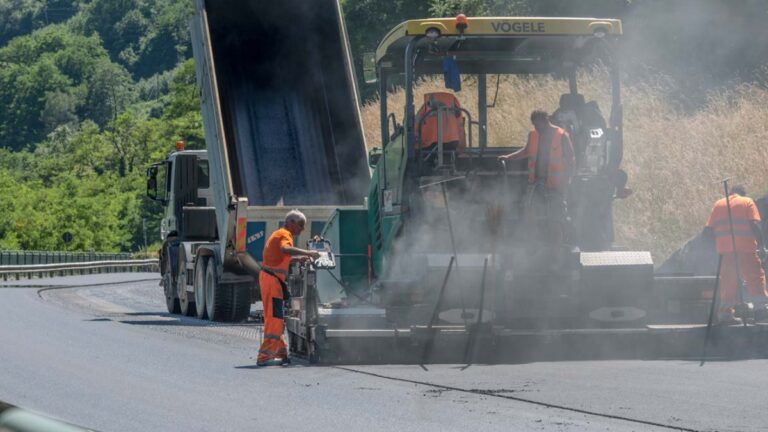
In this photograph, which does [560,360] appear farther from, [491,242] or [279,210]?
[279,210]

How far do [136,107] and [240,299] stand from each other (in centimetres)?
18505

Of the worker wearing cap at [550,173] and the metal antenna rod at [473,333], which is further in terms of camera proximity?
the worker wearing cap at [550,173]

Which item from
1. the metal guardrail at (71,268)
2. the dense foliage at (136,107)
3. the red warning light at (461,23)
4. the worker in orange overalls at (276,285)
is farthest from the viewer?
the metal guardrail at (71,268)

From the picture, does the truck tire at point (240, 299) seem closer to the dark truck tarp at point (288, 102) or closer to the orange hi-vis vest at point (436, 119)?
the dark truck tarp at point (288, 102)

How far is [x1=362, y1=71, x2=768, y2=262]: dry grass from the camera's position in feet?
68.8

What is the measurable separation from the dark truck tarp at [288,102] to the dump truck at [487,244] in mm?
5523

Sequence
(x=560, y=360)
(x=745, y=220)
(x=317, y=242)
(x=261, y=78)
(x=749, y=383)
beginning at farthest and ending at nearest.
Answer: (x=261, y=78) → (x=745, y=220) → (x=317, y=242) → (x=560, y=360) → (x=749, y=383)

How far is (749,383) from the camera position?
10.1 meters

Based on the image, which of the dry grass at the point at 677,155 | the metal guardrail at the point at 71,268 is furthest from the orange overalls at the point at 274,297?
the metal guardrail at the point at 71,268

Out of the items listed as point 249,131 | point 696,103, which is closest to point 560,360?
point 249,131

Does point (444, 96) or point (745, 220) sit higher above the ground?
point (444, 96)

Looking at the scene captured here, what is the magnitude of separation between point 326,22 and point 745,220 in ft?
25.4

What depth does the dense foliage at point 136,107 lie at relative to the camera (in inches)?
1177

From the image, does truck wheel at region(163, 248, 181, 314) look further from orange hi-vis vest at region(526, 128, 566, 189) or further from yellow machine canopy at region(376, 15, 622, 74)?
orange hi-vis vest at region(526, 128, 566, 189)
